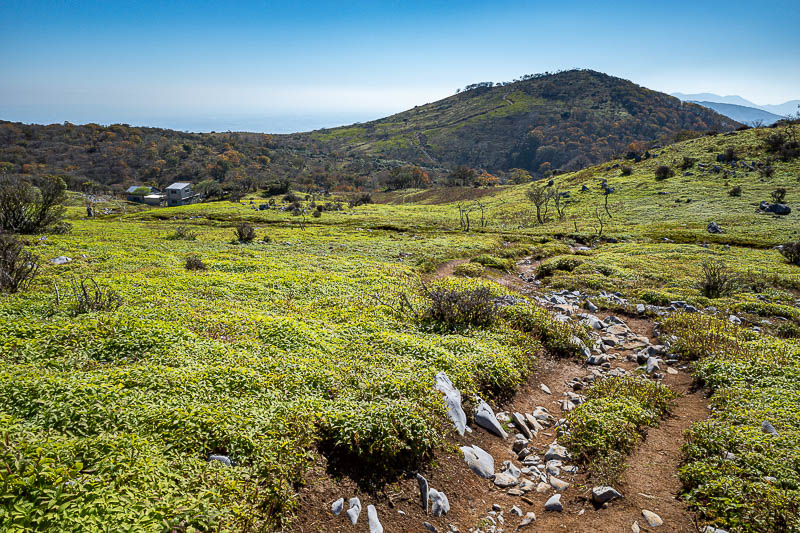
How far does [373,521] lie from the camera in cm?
590

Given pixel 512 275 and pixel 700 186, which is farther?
pixel 700 186

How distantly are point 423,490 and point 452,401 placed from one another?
2.26 metres

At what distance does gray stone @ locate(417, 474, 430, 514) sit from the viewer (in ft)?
21.1

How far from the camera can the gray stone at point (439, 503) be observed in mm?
6363

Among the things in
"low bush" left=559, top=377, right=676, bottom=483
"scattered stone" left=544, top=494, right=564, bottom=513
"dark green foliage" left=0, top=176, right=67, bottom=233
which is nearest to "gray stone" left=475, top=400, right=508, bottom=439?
"low bush" left=559, top=377, right=676, bottom=483

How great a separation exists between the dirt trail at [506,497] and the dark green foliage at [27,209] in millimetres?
32228

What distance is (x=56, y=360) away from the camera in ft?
25.7

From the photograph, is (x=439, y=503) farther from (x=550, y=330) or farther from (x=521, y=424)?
(x=550, y=330)

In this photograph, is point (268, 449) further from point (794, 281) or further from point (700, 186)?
point (700, 186)

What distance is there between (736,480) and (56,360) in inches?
519

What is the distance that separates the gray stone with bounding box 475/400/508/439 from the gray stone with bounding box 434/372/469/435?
1.16ft

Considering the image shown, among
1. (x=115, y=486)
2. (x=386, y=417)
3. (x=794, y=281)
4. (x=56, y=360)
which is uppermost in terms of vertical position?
(x=56, y=360)

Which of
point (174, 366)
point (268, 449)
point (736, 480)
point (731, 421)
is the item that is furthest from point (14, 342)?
point (731, 421)

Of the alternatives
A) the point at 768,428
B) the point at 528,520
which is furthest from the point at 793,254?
the point at 528,520
